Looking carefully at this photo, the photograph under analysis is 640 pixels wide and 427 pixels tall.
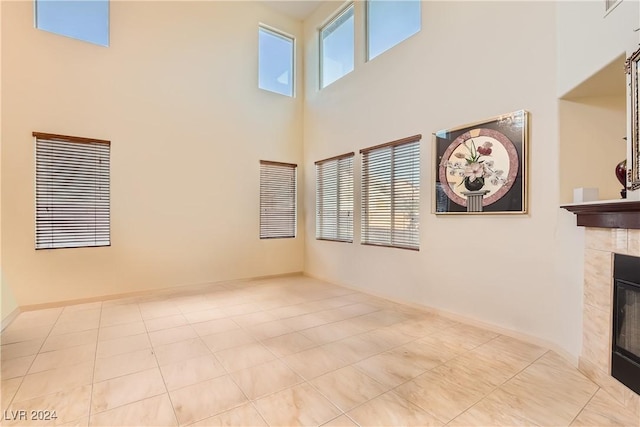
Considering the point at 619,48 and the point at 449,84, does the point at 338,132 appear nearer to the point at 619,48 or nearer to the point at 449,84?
the point at 449,84

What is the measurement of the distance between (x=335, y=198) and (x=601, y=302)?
402cm

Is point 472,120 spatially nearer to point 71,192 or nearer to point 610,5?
→ point 610,5

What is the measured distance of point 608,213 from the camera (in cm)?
222

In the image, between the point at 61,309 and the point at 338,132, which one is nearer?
the point at 61,309

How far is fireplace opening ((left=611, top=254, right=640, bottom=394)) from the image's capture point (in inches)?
78.2

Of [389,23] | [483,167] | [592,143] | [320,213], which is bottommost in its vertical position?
[320,213]

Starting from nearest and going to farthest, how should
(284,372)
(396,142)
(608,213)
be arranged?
(608,213) < (284,372) < (396,142)

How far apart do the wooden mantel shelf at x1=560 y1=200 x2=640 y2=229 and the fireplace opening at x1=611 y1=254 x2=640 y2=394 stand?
0.24 meters

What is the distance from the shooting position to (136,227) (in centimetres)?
477

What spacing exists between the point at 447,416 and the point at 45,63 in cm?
616

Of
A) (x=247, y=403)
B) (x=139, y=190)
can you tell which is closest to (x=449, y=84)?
(x=247, y=403)

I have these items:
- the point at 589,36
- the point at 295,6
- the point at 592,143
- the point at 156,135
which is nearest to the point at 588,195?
the point at 592,143

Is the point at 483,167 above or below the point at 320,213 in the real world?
above

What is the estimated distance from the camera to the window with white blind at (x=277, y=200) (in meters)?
6.04
